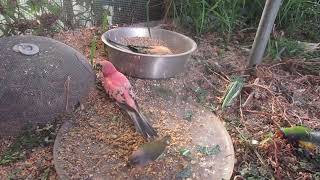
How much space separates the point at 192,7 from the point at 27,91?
6.71 ft

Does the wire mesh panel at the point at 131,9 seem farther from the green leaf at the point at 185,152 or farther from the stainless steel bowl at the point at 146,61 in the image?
the green leaf at the point at 185,152

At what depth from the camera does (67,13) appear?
317 centimetres

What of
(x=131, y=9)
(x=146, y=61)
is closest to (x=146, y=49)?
(x=146, y=61)

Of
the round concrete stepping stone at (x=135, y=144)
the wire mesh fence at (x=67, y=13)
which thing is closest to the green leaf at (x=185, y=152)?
the round concrete stepping stone at (x=135, y=144)

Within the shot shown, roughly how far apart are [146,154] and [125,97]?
1.78ft

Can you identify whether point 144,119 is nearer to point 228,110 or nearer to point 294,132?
point 228,110

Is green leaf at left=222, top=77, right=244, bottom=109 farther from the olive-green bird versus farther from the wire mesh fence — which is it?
the wire mesh fence

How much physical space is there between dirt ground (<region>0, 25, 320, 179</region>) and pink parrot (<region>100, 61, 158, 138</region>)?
32cm

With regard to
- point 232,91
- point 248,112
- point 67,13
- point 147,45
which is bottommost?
point 248,112

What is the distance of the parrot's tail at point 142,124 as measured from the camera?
2002 millimetres

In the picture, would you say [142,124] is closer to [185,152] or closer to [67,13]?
[185,152]

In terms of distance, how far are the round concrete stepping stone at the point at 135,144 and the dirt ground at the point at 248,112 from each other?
8 centimetres

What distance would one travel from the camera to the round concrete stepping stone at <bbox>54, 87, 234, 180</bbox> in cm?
180

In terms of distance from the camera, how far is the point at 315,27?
3.91 metres
